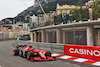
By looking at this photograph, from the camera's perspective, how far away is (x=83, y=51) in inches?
453

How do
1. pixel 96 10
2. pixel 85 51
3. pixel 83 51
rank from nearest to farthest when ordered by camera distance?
pixel 85 51 < pixel 83 51 < pixel 96 10

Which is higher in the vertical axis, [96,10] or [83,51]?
[96,10]

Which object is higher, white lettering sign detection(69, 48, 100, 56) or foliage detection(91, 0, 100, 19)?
foliage detection(91, 0, 100, 19)

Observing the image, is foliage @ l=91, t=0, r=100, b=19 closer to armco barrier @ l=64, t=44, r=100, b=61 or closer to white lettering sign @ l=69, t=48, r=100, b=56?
armco barrier @ l=64, t=44, r=100, b=61

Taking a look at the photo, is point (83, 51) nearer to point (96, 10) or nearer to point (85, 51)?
point (85, 51)

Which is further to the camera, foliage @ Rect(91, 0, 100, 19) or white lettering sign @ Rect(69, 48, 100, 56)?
foliage @ Rect(91, 0, 100, 19)

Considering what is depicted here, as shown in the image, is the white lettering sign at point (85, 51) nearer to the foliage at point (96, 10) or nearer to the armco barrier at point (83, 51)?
the armco barrier at point (83, 51)

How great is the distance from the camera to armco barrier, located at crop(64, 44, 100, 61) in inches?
412

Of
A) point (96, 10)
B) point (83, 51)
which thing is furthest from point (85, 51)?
point (96, 10)

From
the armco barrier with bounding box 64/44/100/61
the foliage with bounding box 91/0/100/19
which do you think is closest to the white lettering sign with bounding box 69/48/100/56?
the armco barrier with bounding box 64/44/100/61

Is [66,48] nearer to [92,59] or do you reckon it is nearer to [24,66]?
[92,59]

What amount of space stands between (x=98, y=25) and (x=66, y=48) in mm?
9062

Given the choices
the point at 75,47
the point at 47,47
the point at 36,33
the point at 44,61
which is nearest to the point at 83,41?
the point at 36,33

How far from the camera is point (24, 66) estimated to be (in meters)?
8.66
